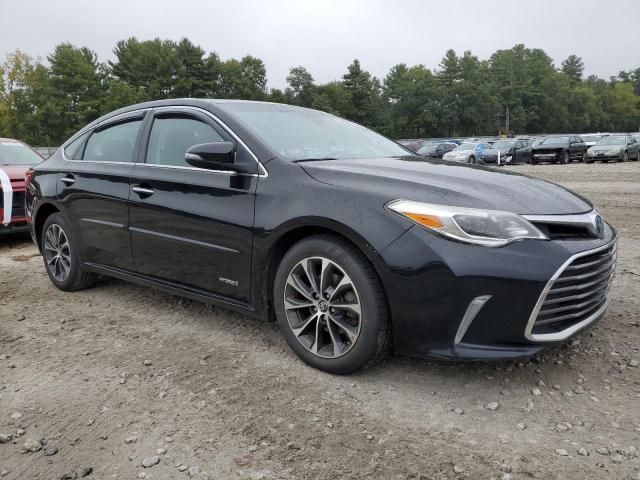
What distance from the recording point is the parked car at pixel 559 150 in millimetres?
25734

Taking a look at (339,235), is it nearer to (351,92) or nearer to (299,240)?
(299,240)

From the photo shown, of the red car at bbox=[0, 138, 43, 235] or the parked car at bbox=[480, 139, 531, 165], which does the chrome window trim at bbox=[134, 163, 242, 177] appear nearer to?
the red car at bbox=[0, 138, 43, 235]

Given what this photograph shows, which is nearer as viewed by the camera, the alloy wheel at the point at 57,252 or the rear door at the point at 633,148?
the alloy wheel at the point at 57,252

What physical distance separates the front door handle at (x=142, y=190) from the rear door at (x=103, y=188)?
117 mm

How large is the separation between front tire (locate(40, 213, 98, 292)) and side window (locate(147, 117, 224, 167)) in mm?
1258

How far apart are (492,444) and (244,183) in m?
1.94

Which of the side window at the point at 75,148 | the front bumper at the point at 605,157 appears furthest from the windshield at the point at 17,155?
the front bumper at the point at 605,157

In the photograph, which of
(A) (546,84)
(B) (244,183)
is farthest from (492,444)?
(A) (546,84)

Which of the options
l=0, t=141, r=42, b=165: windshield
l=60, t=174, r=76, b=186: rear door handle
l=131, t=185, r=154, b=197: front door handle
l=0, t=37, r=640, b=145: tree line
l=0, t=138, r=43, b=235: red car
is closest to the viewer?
l=131, t=185, r=154, b=197: front door handle

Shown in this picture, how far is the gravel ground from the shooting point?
229 centimetres

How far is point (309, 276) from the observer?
303 cm

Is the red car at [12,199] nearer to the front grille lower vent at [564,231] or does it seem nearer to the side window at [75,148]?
the side window at [75,148]

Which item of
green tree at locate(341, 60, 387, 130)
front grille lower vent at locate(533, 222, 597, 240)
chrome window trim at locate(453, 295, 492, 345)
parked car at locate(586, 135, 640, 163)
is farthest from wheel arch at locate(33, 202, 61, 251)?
green tree at locate(341, 60, 387, 130)

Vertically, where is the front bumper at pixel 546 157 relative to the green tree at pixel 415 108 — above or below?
below
